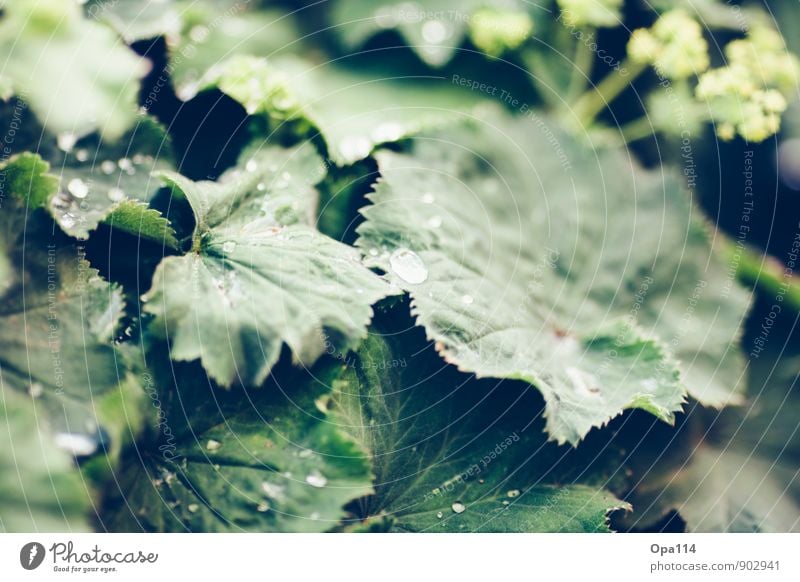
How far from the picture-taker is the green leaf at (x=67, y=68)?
786mm

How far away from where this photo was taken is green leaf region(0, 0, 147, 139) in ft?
2.58

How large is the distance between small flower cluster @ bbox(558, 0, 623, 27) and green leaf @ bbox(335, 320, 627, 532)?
22.1 inches

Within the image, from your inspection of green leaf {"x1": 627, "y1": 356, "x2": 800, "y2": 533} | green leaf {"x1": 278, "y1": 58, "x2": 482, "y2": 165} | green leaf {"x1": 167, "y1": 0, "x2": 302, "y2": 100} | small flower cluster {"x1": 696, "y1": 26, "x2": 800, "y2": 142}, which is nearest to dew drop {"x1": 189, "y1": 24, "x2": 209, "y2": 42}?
green leaf {"x1": 167, "y1": 0, "x2": 302, "y2": 100}

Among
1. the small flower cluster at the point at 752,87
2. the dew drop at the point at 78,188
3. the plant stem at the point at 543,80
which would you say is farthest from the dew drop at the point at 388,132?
the small flower cluster at the point at 752,87

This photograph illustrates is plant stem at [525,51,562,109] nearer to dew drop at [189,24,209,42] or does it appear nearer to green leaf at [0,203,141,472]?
dew drop at [189,24,209,42]

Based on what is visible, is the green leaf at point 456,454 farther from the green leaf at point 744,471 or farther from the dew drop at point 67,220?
the dew drop at point 67,220

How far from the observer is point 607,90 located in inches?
39.1

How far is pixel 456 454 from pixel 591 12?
683mm

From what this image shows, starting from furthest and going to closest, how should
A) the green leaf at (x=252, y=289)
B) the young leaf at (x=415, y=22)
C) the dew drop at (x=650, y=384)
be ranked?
1. the young leaf at (x=415, y=22)
2. the dew drop at (x=650, y=384)
3. the green leaf at (x=252, y=289)

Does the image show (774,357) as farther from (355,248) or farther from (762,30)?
(355,248)

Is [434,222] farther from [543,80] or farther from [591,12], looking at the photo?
[591,12]

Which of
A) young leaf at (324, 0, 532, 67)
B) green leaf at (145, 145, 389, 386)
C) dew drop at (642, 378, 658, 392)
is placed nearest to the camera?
green leaf at (145, 145, 389, 386)

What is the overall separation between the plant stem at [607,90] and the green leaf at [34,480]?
0.86 metres
